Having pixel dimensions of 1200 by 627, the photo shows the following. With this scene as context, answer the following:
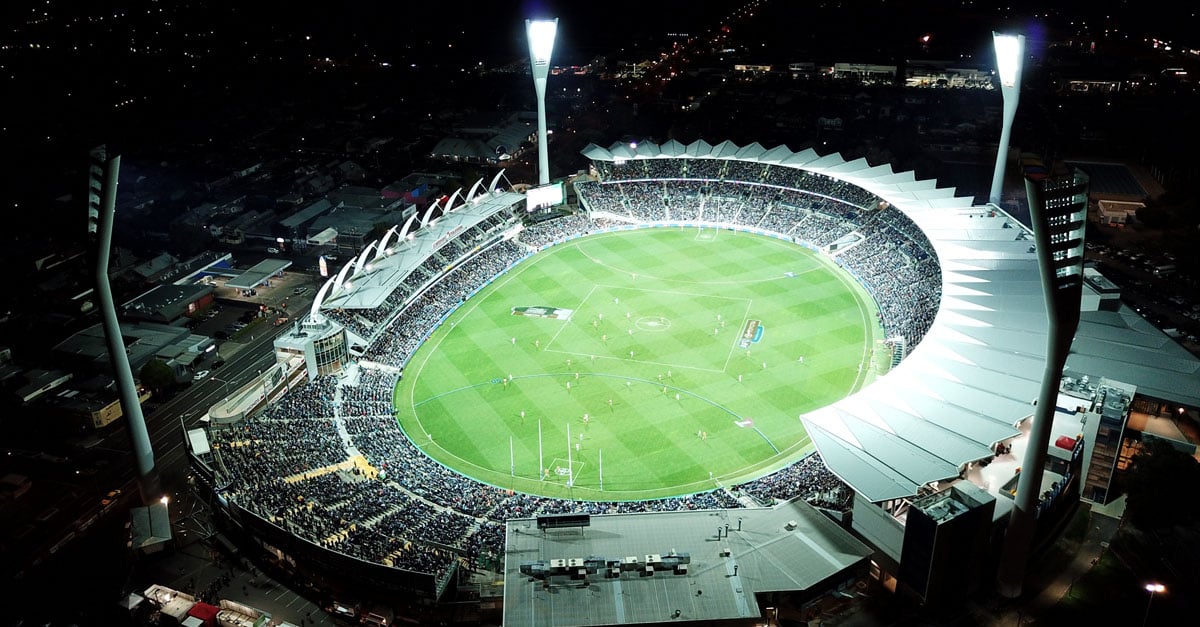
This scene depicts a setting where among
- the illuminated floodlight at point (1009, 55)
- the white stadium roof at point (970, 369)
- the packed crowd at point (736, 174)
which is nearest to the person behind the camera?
the white stadium roof at point (970, 369)

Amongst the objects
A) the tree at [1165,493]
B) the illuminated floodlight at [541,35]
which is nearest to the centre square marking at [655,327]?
the illuminated floodlight at [541,35]

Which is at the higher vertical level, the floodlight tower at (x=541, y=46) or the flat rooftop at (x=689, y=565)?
the floodlight tower at (x=541, y=46)

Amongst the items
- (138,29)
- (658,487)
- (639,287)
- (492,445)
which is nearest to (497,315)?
(639,287)

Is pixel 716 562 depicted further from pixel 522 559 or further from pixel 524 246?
pixel 524 246

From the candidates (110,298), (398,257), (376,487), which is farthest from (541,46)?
(376,487)

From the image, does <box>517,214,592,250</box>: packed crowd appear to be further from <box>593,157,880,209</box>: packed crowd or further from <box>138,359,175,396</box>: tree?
<box>138,359,175,396</box>: tree

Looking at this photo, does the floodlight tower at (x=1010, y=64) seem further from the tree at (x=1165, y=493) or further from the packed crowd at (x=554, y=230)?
the packed crowd at (x=554, y=230)
